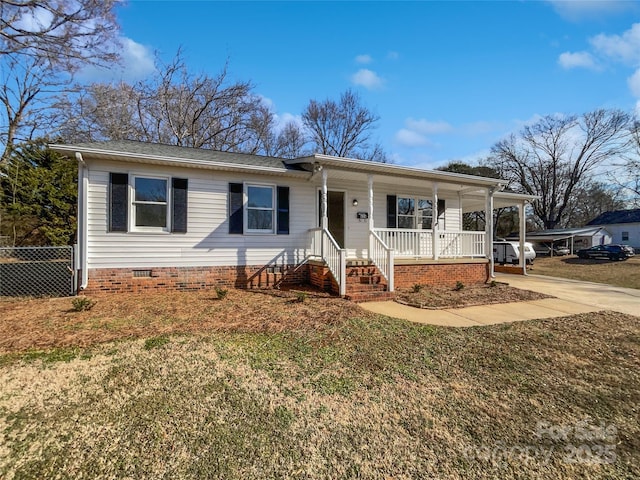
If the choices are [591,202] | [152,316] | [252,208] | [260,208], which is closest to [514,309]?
[260,208]

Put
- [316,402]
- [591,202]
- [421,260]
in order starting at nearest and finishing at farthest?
1. [316,402]
2. [421,260]
3. [591,202]

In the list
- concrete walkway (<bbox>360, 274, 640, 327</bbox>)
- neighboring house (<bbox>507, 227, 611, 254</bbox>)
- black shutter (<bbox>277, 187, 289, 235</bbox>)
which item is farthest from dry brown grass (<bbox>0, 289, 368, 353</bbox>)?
neighboring house (<bbox>507, 227, 611, 254</bbox>)

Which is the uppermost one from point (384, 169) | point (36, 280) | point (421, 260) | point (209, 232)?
point (384, 169)

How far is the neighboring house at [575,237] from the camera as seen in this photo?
27.7m

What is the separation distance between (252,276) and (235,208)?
6.13 ft

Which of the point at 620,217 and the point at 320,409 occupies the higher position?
the point at 620,217

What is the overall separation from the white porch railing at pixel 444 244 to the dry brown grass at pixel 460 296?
1211 millimetres

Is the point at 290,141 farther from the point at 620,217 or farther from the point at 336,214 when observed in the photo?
the point at 620,217

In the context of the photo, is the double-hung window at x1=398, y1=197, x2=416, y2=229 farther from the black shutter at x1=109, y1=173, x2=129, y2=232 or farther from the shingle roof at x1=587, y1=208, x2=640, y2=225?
the shingle roof at x1=587, y1=208, x2=640, y2=225

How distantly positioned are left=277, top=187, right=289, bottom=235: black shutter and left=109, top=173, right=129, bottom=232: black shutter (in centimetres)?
365

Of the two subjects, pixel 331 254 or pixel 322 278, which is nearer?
pixel 331 254

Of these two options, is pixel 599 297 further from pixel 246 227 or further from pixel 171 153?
pixel 171 153

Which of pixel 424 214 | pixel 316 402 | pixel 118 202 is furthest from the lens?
pixel 424 214

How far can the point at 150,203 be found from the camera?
7.68 meters
